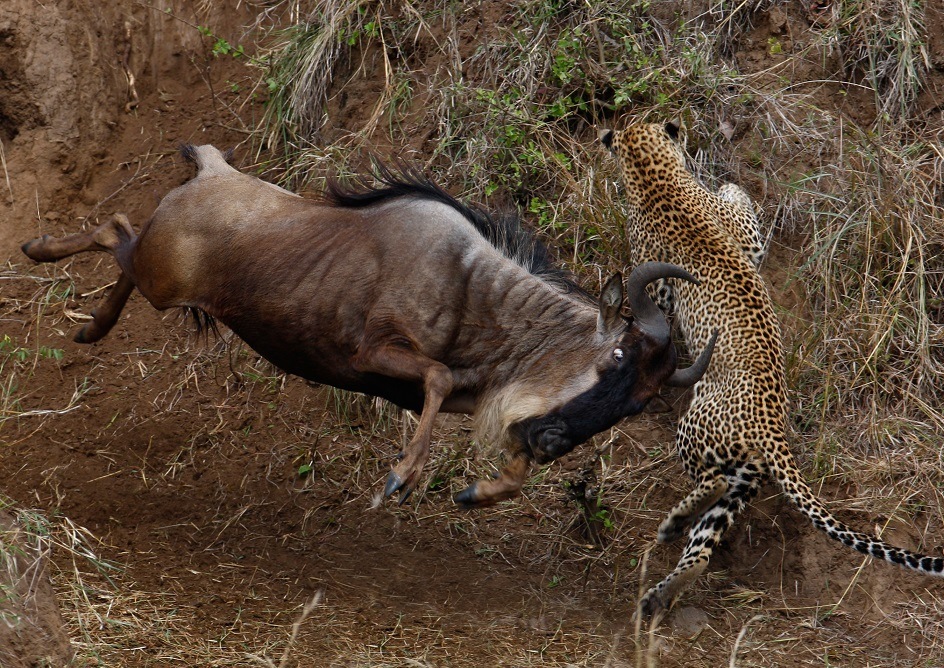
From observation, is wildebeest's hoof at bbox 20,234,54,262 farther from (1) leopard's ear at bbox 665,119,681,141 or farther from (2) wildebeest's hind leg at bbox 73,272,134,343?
(1) leopard's ear at bbox 665,119,681,141

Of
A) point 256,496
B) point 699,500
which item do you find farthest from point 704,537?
point 256,496

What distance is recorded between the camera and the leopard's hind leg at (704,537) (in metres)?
6.22

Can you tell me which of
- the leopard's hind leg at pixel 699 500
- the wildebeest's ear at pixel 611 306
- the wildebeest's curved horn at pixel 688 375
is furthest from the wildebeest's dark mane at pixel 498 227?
the leopard's hind leg at pixel 699 500

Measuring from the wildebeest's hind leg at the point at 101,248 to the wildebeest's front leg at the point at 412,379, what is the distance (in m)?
1.80

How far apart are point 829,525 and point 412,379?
2353mm

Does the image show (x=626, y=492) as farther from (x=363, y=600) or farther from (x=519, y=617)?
(x=363, y=600)

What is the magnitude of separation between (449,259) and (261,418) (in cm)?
245

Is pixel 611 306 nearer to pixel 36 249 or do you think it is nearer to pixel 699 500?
pixel 699 500

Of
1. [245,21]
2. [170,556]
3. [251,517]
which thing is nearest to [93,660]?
[170,556]

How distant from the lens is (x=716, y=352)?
680cm

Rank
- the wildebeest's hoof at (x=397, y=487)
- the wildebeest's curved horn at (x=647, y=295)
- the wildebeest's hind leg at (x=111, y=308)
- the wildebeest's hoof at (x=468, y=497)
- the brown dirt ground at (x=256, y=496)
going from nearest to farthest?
the wildebeest's hoof at (x=397, y=487) → the wildebeest's hoof at (x=468, y=497) → the wildebeest's curved horn at (x=647, y=295) → the brown dirt ground at (x=256, y=496) → the wildebeest's hind leg at (x=111, y=308)

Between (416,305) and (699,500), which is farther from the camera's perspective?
(699,500)

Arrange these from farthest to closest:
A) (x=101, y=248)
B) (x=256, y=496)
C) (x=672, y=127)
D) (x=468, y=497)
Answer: (x=672, y=127) < (x=256, y=496) < (x=101, y=248) < (x=468, y=497)

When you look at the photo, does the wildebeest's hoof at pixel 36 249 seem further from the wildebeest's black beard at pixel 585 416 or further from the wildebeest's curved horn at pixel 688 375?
the wildebeest's curved horn at pixel 688 375
